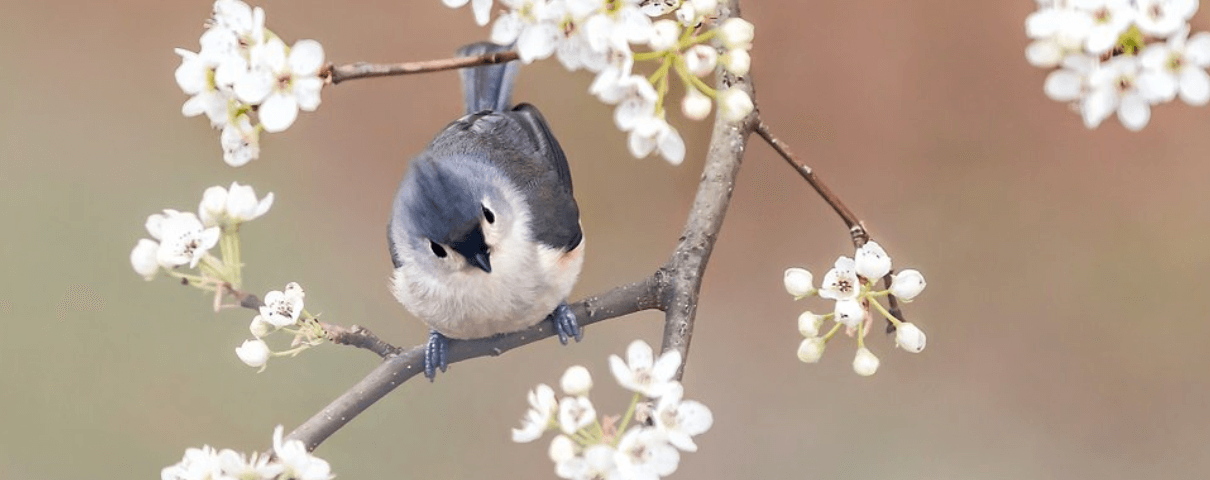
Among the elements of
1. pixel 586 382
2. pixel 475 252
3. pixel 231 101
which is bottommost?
pixel 586 382

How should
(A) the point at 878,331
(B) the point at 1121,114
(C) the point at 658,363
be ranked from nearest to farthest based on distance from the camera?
(B) the point at 1121,114 → (C) the point at 658,363 → (A) the point at 878,331

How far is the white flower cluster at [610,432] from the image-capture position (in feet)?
1.69

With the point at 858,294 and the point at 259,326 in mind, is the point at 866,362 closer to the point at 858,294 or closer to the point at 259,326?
the point at 858,294

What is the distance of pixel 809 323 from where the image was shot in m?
0.66

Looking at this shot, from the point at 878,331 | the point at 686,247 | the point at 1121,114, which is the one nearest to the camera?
the point at 1121,114

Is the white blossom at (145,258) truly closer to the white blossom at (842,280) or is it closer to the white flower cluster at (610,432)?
the white flower cluster at (610,432)

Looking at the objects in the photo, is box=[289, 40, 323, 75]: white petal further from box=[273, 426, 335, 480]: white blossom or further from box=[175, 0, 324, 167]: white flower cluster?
box=[273, 426, 335, 480]: white blossom

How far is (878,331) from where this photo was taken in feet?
5.10

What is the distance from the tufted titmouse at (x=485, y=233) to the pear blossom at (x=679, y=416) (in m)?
0.32

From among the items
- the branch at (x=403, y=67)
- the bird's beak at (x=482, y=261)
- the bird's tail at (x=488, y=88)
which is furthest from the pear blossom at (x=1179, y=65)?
the bird's tail at (x=488, y=88)

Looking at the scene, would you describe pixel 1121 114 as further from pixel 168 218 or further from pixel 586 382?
pixel 168 218

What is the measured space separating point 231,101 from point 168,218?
0.10m

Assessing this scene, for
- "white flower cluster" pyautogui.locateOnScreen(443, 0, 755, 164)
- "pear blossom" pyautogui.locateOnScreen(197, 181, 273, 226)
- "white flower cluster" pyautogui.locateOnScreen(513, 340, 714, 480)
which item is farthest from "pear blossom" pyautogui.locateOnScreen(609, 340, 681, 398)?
"pear blossom" pyautogui.locateOnScreen(197, 181, 273, 226)

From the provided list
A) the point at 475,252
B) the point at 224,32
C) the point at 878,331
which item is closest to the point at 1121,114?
the point at 224,32
